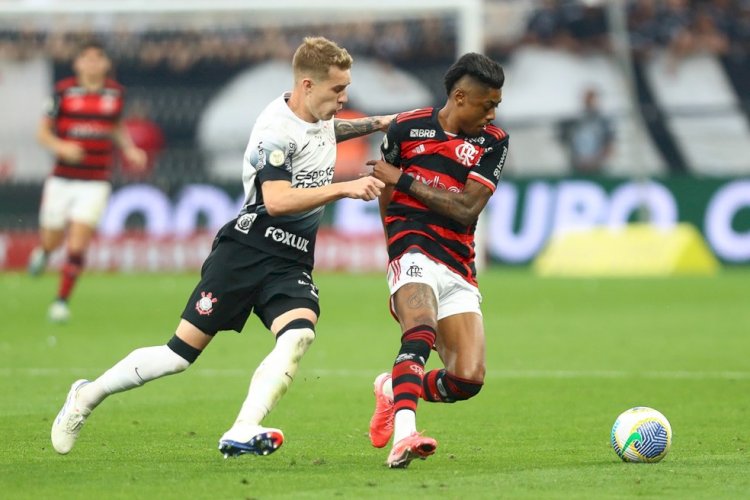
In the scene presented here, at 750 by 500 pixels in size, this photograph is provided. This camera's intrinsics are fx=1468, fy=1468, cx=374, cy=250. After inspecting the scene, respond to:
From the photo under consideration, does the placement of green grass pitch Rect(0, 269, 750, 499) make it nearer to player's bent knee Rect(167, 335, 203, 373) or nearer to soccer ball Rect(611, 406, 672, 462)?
soccer ball Rect(611, 406, 672, 462)

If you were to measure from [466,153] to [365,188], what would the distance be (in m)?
1.09

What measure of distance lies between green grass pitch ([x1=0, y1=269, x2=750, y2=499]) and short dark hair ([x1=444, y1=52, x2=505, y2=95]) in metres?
1.91

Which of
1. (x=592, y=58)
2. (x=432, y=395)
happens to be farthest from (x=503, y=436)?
(x=592, y=58)

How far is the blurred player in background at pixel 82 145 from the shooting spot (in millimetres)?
15734

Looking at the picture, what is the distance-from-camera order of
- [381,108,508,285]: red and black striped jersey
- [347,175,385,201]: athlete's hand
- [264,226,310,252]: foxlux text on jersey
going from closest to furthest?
1. [347,175,385,201]: athlete's hand
2. [264,226,310,252]: foxlux text on jersey
3. [381,108,508,285]: red and black striped jersey

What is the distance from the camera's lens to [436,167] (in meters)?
7.79

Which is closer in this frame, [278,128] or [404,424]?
[404,424]

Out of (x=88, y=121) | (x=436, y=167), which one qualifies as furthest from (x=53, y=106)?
(x=436, y=167)

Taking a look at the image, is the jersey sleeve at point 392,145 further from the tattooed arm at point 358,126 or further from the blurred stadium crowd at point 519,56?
the blurred stadium crowd at point 519,56

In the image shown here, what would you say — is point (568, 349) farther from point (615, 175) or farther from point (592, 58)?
point (592, 58)

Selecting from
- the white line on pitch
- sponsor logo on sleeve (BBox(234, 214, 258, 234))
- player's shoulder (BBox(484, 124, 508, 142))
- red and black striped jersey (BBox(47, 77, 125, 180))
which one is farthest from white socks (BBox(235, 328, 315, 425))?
red and black striped jersey (BBox(47, 77, 125, 180))

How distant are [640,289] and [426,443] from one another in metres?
13.4

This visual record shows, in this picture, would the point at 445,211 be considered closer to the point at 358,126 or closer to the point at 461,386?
the point at 358,126

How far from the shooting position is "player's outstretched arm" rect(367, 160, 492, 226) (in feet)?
24.7
